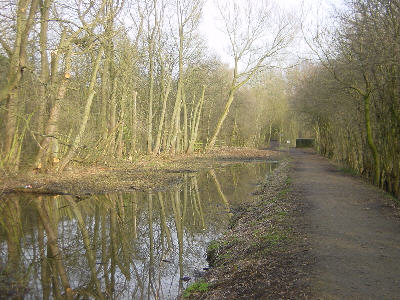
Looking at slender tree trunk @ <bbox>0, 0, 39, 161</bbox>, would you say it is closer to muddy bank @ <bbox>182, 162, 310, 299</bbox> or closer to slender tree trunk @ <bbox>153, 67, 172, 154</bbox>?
muddy bank @ <bbox>182, 162, 310, 299</bbox>

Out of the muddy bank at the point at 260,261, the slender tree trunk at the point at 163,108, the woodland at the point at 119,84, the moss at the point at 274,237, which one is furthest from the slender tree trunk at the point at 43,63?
the slender tree trunk at the point at 163,108

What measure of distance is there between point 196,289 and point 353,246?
285cm

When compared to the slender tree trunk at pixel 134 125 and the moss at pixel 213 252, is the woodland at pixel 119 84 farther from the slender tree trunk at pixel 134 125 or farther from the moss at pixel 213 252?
the moss at pixel 213 252

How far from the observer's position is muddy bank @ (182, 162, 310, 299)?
5.11 metres

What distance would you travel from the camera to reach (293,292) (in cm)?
477

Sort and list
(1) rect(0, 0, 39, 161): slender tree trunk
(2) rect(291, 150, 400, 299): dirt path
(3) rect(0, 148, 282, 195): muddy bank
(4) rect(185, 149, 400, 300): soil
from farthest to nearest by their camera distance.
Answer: (3) rect(0, 148, 282, 195): muddy bank < (1) rect(0, 0, 39, 161): slender tree trunk < (4) rect(185, 149, 400, 300): soil < (2) rect(291, 150, 400, 299): dirt path

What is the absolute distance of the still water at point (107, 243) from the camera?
6.00 metres

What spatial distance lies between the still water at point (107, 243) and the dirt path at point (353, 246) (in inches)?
90.0

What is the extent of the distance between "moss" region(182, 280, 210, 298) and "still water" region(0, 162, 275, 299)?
24cm

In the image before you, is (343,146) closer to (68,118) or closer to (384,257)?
(68,118)

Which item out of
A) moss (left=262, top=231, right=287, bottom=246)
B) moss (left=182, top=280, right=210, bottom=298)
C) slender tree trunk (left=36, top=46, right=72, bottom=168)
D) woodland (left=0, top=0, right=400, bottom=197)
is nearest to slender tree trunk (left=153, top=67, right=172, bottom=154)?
woodland (left=0, top=0, right=400, bottom=197)

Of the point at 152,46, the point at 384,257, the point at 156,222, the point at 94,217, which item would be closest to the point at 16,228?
the point at 94,217

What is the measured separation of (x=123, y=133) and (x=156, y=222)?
12.9 metres

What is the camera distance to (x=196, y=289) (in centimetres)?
584
